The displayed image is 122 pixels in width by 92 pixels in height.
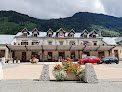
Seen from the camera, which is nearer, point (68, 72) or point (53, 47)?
point (68, 72)

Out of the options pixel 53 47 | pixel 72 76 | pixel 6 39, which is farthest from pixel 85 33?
pixel 72 76

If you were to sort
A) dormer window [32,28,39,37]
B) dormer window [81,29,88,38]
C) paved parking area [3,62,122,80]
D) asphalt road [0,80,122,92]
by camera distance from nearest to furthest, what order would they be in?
asphalt road [0,80,122,92] → paved parking area [3,62,122,80] → dormer window [32,28,39,37] → dormer window [81,29,88,38]

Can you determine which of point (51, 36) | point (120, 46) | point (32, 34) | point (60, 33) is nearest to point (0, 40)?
point (32, 34)

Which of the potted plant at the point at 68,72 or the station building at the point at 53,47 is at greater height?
the station building at the point at 53,47

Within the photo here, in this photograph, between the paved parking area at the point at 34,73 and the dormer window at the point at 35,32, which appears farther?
the dormer window at the point at 35,32

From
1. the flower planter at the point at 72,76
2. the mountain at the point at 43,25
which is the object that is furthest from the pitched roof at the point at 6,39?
the mountain at the point at 43,25

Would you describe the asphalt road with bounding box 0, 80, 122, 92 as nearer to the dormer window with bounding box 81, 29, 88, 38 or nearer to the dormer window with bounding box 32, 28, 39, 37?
the dormer window with bounding box 32, 28, 39, 37

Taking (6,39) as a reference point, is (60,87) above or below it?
below

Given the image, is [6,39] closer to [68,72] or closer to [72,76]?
[68,72]

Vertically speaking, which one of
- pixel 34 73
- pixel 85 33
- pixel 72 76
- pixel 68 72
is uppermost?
pixel 85 33

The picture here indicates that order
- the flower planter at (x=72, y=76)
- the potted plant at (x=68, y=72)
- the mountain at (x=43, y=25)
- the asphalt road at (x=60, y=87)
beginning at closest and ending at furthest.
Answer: the asphalt road at (x=60, y=87) → the potted plant at (x=68, y=72) → the flower planter at (x=72, y=76) → the mountain at (x=43, y=25)

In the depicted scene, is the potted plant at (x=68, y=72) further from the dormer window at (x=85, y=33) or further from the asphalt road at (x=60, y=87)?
the dormer window at (x=85, y=33)

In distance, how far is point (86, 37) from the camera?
97.5 ft

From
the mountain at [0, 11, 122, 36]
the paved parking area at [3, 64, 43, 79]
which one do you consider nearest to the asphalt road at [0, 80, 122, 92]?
the paved parking area at [3, 64, 43, 79]
